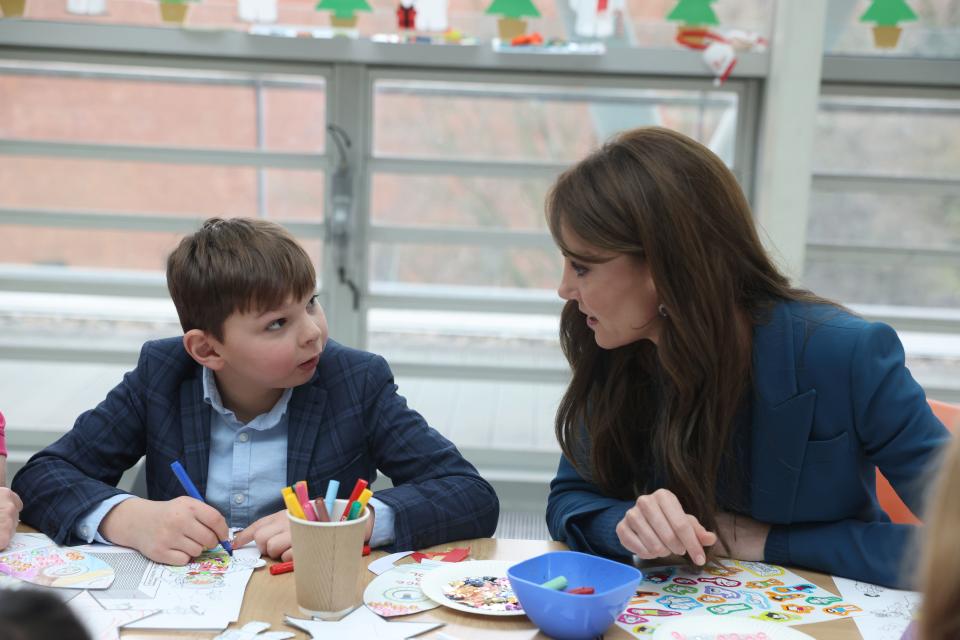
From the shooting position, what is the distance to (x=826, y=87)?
3215 millimetres

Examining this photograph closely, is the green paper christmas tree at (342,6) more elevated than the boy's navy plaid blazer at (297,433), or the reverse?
the green paper christmas tree at (342,6)

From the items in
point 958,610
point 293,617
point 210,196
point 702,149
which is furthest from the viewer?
point 210,196

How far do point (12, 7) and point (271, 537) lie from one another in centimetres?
245

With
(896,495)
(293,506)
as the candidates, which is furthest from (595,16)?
(293,506)

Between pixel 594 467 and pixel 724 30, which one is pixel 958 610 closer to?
pixel 594 467

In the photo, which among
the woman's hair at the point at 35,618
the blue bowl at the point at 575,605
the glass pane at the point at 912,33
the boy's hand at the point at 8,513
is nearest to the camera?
the woman's hair at the point at 35,618

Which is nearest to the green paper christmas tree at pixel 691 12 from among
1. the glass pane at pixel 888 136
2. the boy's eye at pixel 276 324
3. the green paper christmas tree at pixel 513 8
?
the green paper christmas tree at pixel 513 8

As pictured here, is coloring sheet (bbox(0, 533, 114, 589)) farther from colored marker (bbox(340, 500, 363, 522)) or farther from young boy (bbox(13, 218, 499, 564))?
colored marker (bbox(340, 500, 363, 522))

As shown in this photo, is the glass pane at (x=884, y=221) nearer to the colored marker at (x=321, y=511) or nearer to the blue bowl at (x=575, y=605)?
the blue bowl at (x=575, y=605)

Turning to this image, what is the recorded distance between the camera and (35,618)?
22.5 inches

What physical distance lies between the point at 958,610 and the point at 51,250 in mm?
3258

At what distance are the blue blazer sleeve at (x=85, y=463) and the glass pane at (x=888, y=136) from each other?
250 cm

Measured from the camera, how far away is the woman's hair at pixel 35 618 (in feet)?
1.85

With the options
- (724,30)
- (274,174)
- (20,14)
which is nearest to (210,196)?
(274,174)
